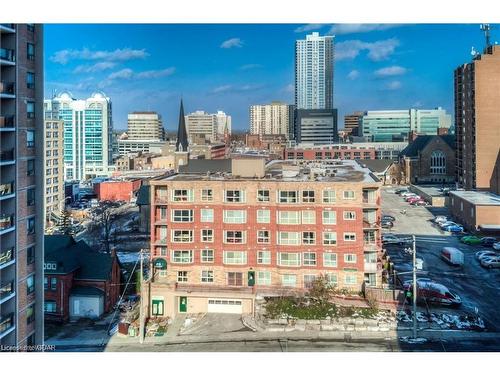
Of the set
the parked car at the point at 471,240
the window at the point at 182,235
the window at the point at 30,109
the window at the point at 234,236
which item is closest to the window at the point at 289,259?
the window at the point at 234,236

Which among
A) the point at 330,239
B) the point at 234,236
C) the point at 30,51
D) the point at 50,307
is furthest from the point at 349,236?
the point at 30,51

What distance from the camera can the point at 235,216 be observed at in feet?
68.2

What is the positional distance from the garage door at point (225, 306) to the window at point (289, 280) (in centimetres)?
206

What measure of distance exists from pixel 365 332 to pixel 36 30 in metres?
13.7

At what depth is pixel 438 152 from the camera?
2514 inches

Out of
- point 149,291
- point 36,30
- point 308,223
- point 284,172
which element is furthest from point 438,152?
point 36,30

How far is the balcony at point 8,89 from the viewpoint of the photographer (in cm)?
1147

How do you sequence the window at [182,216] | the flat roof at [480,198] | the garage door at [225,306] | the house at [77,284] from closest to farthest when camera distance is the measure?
the house at [77,284]
the garage door at [225,306]
the window at [182,216]
the flat roof at [480,198]

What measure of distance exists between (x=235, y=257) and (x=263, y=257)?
1.14m

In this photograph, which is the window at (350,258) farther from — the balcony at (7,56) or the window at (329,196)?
the balcony at (7,56)

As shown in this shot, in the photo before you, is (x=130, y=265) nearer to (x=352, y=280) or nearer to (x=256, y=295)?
(x=256, y=295)

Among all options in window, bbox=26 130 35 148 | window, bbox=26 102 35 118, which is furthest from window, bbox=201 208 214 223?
window, bbox=26 102 35 118

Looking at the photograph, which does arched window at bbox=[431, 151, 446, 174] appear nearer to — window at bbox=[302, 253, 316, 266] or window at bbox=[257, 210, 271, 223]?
window at bbox=[302, 253, 316, 266]

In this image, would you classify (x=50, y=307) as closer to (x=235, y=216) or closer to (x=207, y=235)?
(x=207, y=235)
